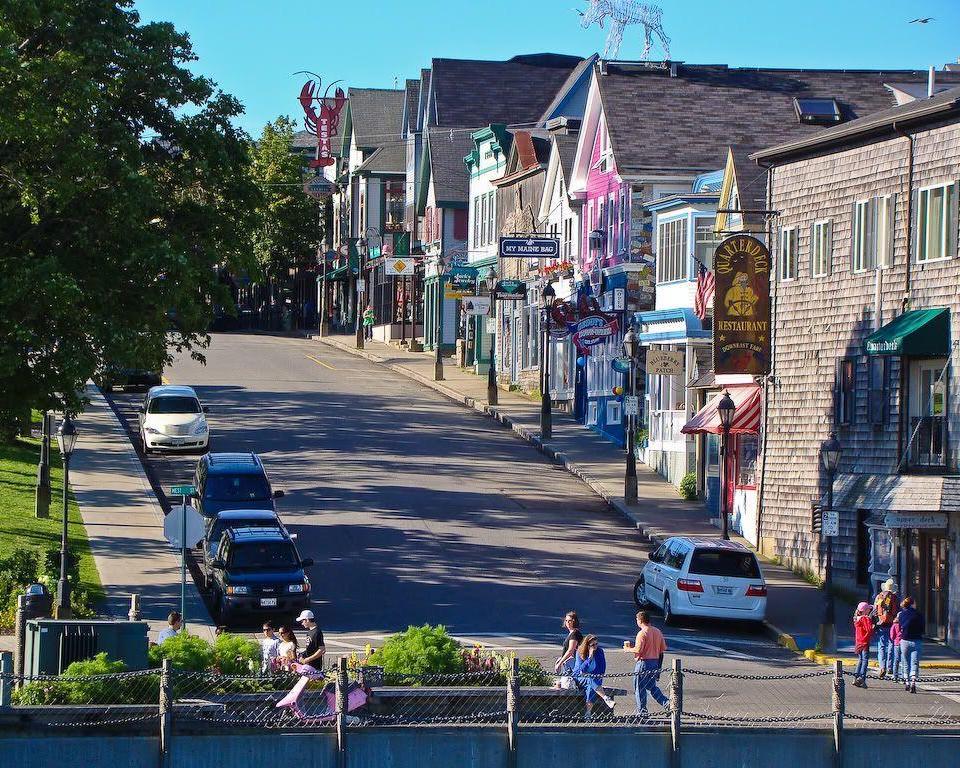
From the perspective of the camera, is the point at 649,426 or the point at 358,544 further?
the point at 649,426

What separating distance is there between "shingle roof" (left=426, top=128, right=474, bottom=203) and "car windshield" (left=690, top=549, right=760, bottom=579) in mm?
47697

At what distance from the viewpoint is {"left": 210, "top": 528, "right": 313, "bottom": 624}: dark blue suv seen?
2764 centimetres

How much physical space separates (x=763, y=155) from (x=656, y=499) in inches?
410

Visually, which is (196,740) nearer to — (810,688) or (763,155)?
(810,688)

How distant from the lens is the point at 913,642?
24.5 meters

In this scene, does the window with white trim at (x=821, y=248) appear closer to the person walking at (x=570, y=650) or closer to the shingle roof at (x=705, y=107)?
the shingle roof at (x=705, y=107)

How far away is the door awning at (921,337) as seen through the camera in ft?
96.1

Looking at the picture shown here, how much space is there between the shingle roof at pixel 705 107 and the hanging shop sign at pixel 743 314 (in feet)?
45.5

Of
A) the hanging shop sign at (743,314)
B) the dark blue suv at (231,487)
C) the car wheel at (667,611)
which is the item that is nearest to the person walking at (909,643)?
the car wheel at (667,611)

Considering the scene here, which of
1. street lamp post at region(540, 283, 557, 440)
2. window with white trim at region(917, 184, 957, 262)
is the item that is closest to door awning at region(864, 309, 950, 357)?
window with white trim at region(917, 184, 957, 262)

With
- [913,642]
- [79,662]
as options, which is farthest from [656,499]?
[79,662]

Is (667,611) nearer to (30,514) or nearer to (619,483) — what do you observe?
(619,483)

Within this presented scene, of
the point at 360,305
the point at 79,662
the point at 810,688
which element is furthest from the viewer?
the point at 360,305

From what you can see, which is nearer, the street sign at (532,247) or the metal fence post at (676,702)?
the metal fence post at (676,702)
